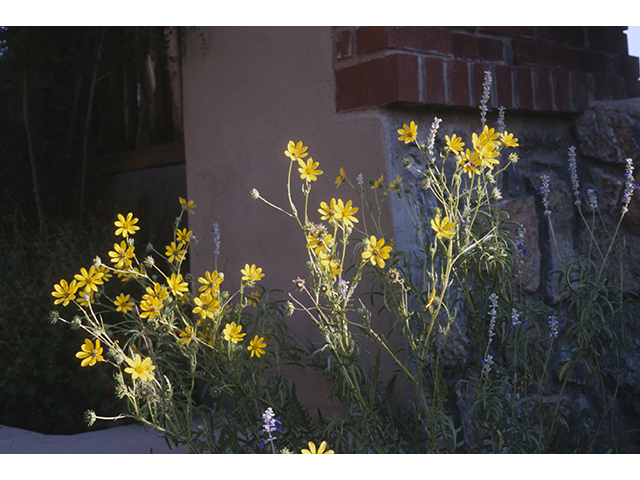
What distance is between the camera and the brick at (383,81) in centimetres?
186

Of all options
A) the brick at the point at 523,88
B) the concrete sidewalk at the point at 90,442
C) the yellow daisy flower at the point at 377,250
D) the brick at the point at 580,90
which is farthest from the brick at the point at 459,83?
the concrete sidewalk at the point at 90,442

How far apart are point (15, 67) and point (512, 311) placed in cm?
339

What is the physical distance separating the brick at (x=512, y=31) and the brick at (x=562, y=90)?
0.62ft

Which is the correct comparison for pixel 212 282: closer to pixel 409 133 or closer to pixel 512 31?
pixel 409 133

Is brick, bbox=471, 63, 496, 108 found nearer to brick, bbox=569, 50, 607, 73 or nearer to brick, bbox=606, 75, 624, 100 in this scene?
brick, bbox=569, 50, 607, 73

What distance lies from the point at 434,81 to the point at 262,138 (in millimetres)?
703

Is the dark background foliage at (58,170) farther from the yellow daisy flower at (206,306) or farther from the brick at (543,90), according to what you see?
the brick at (543,90)

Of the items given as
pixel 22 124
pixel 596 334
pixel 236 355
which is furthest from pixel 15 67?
pixel 596 334

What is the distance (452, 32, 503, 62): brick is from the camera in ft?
6.64

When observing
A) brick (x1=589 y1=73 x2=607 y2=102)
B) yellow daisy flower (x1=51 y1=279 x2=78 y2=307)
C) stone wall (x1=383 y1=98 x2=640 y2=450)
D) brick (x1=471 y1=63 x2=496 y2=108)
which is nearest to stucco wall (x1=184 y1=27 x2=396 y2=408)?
stone wall (x1=383 y1=98 x2=640 y2=450)

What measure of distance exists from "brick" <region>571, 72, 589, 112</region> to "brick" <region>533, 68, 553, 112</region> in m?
0.14

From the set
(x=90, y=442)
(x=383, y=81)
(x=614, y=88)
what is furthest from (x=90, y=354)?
(x=614, y=88)

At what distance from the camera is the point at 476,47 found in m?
2.08

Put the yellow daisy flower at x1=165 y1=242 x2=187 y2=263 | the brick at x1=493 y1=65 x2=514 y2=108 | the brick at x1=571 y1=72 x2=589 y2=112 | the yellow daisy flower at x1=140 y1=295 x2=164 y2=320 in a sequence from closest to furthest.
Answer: the yellow daisy flower at x1=140 y1=295 x2=164 y2=320 → the yellow daisy flower at x1=165 y1=242 x2=187 y2=263 → the brick at x1=493 y1=65 x2=514 y2=108 → the brick at x1=571 y1=72 x2=589 y2=112
